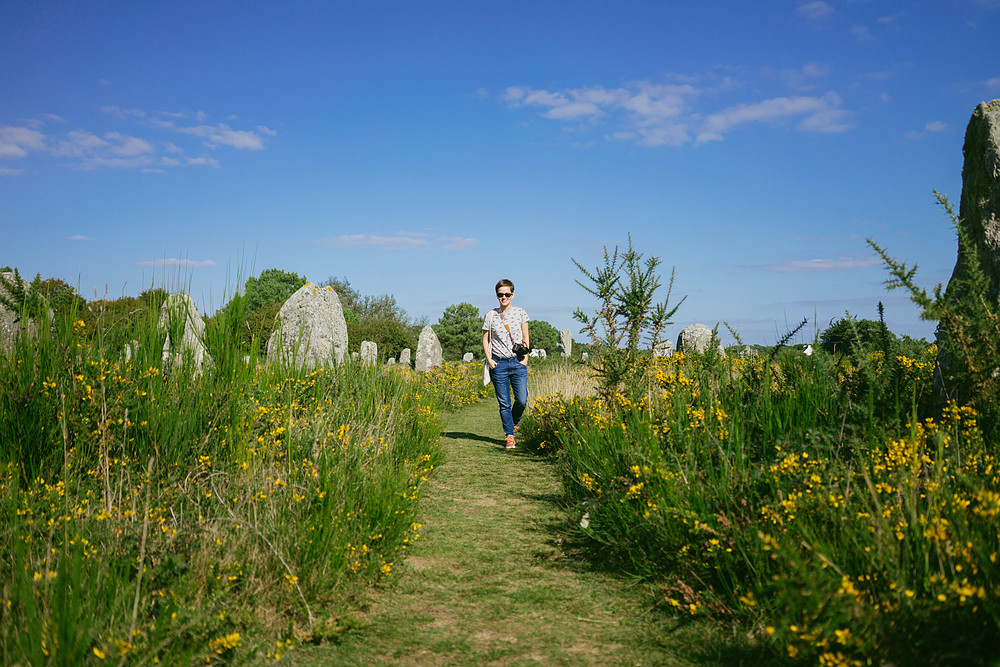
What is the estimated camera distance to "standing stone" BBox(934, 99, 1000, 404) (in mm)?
3867

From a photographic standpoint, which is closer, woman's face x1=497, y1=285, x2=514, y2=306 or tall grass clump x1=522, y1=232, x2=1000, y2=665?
tall grass clump x1=522, y1=232, x2=1000, y2=665

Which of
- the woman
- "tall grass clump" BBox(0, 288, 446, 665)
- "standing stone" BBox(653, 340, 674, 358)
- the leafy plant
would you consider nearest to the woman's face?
the woman

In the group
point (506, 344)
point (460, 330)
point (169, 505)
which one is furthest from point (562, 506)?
point (460, 330)

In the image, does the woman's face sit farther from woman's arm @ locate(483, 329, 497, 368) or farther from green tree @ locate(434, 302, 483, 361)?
green tree @ locate(434, 302, 483, 361)

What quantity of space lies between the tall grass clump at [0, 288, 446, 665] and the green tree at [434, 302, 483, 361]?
125ft

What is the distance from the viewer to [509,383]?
834 centimetres

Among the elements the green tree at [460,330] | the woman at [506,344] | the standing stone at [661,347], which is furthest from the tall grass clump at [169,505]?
the green tree at [460,330]

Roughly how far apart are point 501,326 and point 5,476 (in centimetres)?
543

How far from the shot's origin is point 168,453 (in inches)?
150

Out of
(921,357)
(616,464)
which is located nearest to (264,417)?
(616,464)

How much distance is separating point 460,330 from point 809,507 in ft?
136

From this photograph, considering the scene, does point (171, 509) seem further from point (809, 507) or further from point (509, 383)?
point (509, 383)

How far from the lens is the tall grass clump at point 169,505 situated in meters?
2.41

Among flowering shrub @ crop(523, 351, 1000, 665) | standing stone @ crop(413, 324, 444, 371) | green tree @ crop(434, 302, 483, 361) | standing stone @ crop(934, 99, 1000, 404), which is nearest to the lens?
flowering shrub @ crop(523, 351, 1000, 665)
